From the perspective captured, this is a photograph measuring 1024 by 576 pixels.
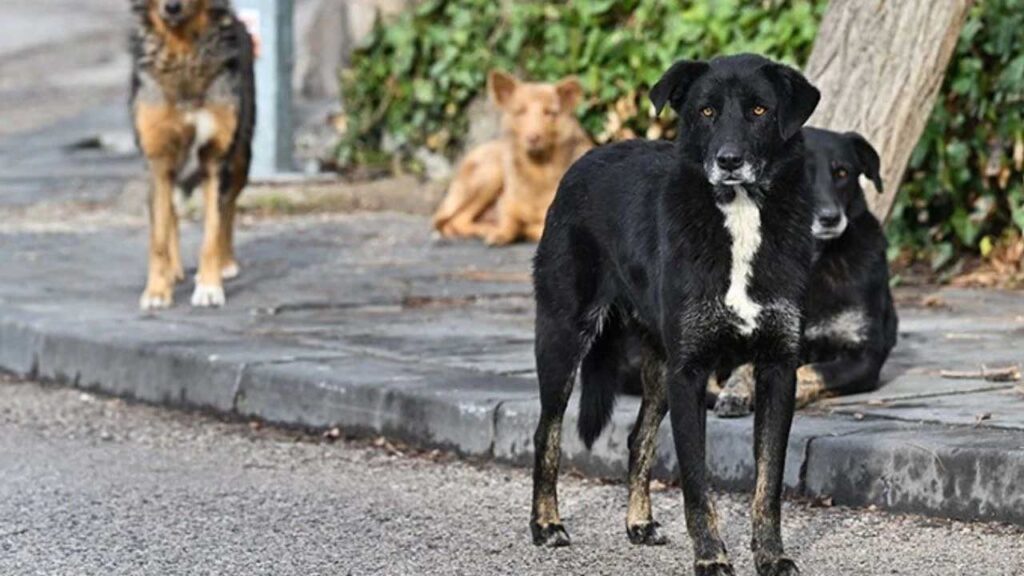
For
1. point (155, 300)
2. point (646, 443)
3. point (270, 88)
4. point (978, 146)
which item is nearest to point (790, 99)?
point (646, 443)

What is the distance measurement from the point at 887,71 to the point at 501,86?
4.14 metres

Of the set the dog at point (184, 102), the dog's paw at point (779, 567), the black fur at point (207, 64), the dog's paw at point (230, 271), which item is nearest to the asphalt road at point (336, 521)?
the dog's paw at point (779, 567)

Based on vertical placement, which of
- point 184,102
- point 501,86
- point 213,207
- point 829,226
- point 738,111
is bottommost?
point 213,207

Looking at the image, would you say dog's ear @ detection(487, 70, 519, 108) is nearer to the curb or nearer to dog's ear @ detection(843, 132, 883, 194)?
the curb

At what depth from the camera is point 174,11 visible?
1059 centimetres

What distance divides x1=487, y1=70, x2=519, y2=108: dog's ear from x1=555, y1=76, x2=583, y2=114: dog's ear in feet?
1.06

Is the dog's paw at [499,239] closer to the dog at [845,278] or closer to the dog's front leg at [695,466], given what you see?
the dog at [845,278]

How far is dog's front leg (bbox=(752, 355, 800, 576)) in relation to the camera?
538cm

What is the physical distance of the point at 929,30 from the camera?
891 cm

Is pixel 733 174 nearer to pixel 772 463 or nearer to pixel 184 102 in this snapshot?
pixel 772 463

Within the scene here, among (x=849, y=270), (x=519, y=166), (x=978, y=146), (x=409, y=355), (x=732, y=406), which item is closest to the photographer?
(x=732, y=406)

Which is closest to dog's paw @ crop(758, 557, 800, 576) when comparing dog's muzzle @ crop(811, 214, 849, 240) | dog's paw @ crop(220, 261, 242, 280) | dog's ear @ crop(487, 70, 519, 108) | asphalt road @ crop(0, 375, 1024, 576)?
asphalt road @ crop(0, 375, 1024, 576)

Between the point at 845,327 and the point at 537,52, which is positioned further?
the point at 537,52

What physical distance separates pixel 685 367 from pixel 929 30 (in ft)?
12.9
